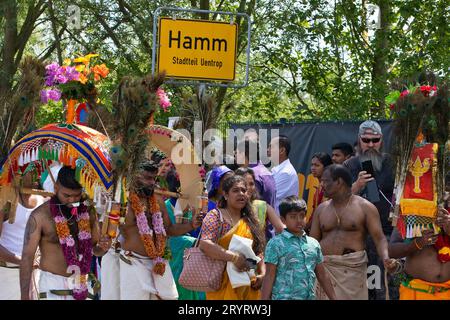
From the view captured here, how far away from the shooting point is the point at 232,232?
8.55 m

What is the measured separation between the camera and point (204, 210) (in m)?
9.12

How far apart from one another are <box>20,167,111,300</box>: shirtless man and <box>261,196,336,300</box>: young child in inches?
55.1

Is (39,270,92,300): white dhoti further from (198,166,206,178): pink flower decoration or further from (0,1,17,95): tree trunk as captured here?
(0,1,17,95): tree trunk

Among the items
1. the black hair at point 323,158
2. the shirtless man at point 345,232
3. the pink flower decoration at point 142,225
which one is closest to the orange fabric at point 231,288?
the pink flower decoration at point 142,225

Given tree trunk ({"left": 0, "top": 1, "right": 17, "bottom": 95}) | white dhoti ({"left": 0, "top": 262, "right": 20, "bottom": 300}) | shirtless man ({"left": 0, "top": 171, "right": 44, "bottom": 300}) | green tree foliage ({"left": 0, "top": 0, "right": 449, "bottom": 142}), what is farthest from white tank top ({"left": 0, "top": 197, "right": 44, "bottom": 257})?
tree trunk ({"left": 0, "top": 1, "right": 17, "bottom": 95})

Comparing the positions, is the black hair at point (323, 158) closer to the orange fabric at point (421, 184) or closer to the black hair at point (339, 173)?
the black hair at point (339, 173)

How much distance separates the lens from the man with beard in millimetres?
10148

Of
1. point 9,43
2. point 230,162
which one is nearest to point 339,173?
point 230,162

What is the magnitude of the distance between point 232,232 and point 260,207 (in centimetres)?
81

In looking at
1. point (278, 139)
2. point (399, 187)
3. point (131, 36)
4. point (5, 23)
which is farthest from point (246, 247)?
point (5, 23)

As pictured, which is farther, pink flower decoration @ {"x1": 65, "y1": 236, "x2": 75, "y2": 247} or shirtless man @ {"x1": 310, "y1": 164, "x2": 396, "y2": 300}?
shirtless man @ {"x1": 310, "y1": 164, "x2": 396, "y2": 300}

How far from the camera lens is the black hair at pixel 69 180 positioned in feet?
25.8

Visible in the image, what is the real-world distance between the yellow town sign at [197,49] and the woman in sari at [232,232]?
9.10 ft

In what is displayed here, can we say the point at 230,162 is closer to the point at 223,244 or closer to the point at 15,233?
the point at 223,244
